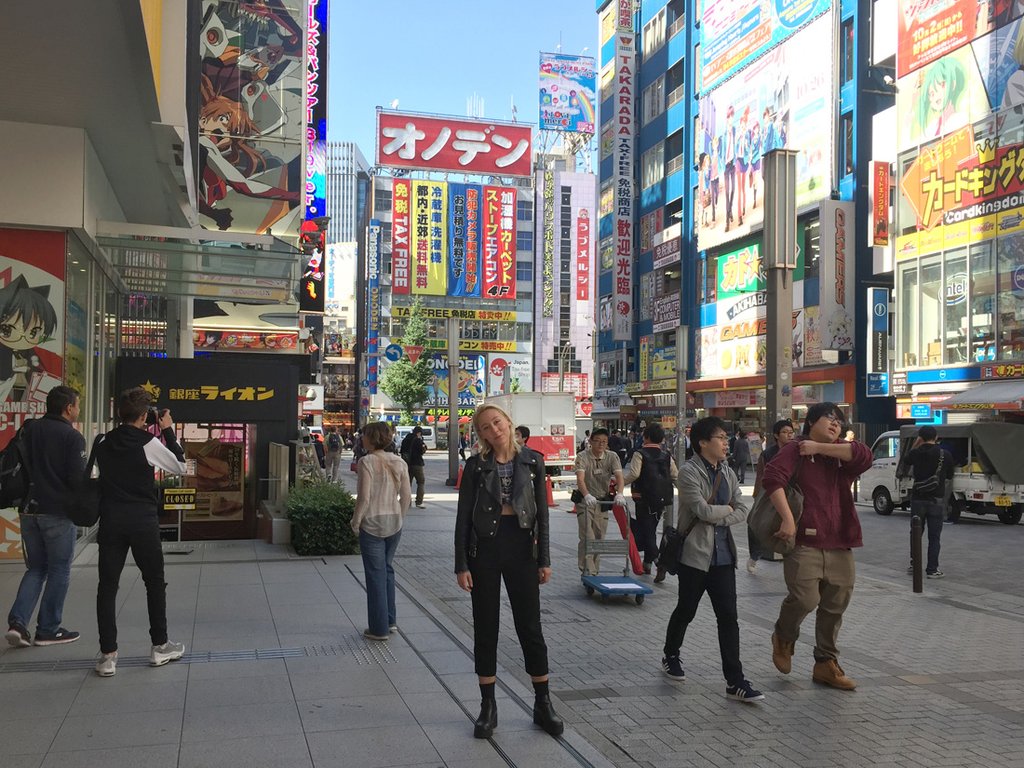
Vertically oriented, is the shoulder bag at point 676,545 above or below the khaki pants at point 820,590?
above

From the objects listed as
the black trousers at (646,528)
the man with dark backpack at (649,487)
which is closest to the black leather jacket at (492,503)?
the man with dark backpack at (649,487)

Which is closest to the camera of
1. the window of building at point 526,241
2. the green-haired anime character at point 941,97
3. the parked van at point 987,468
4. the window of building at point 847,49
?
the parked van at point 987,468

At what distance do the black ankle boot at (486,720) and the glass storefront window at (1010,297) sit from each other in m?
24.6

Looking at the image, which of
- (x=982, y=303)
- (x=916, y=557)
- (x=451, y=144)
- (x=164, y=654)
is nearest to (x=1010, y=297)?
(x=982, y=303)

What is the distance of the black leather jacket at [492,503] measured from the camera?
493 centimetres

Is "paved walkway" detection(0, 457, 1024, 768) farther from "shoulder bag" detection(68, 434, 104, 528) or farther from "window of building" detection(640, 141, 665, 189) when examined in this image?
"window of building" detection(640, 141, 665, 189)

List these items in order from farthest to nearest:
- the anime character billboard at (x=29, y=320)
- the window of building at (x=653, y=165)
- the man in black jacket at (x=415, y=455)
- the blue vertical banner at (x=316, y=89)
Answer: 1. the window of building at (x=653, y=165)
2. the blue vertical banner at (x=316, y=89)
3. the man in black jacket at (x=415, y=455)
4. the anime character billboard at (x=29, y=320)

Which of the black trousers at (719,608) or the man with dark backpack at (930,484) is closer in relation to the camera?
the black trousers at (719,608)

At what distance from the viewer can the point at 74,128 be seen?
10.3 metres

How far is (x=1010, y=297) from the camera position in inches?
1009

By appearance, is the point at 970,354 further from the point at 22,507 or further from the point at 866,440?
the point at 22,507

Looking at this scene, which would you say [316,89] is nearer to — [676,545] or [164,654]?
[164,654]

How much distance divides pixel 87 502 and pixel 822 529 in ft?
15.6

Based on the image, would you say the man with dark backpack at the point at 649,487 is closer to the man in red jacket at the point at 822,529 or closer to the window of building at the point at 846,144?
the man in red jacket at the point at 822,529
